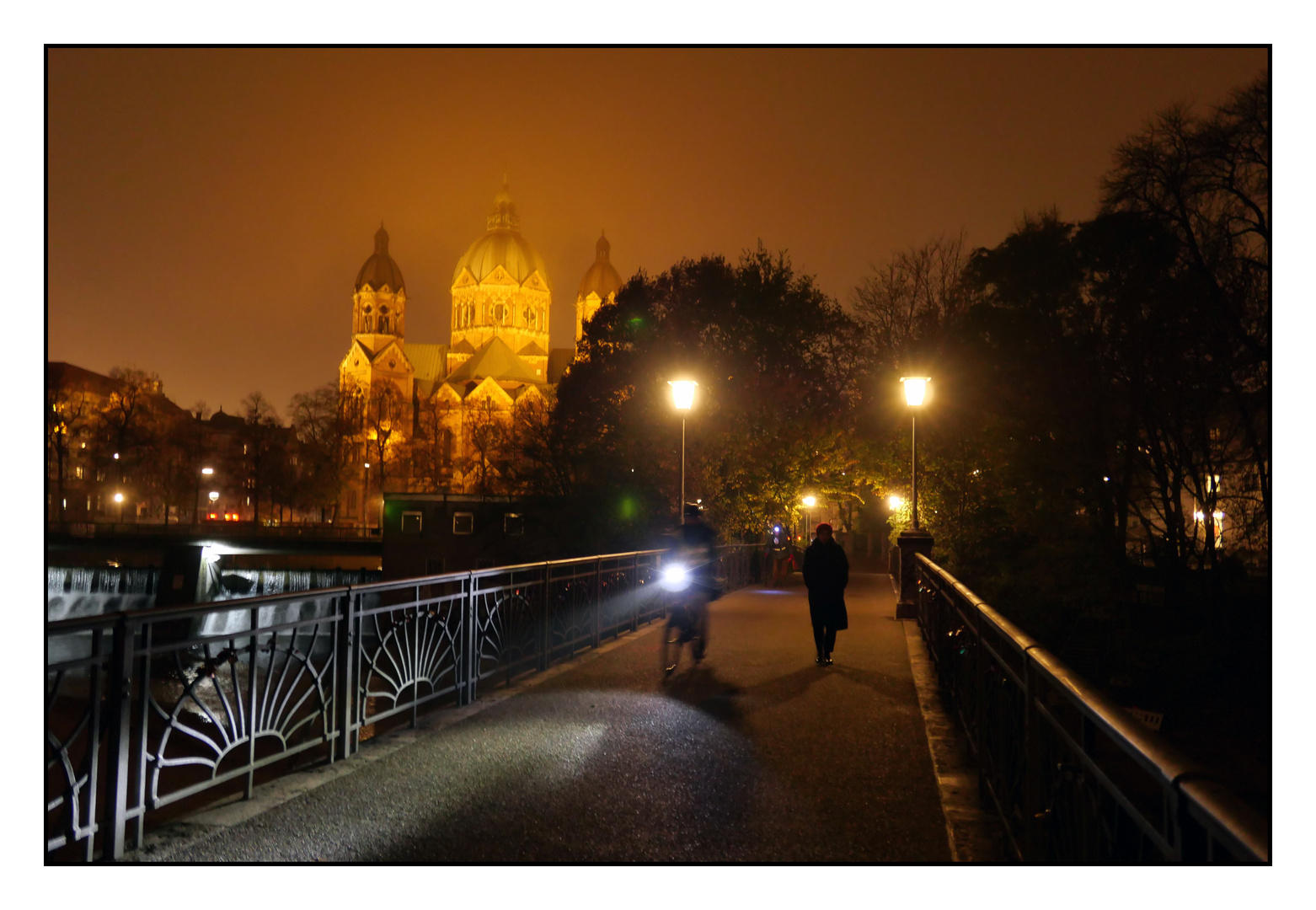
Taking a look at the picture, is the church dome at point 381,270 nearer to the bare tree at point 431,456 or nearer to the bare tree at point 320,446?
the bare tree at point 431,456

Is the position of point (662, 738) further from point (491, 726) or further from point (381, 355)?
point (381, 355)

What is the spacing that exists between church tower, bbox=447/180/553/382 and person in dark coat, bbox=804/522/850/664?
9809 cm

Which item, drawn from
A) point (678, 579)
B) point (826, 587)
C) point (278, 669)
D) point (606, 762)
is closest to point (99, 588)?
point (678, 579)

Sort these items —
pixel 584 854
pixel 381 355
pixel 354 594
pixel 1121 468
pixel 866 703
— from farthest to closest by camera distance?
pixel 381 355
pixel 1121 468
pixel 866 703
pixel 354 594
pixel 584 854

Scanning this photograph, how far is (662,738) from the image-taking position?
707 centimetres

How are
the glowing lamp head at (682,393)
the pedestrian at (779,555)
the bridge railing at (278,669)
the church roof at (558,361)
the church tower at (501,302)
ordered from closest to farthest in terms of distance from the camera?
the bridge railing at (278,669), the glowing lamp head at (682,393), the pedestrian at (779,555), the church tower at (501,302), the church roof at (558,361)

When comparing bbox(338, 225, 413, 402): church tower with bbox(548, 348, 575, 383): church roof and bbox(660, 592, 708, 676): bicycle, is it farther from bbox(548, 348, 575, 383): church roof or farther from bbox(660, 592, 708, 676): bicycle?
bbox(660, 592, 708, 676): bicycle

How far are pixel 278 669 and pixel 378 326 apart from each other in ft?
363

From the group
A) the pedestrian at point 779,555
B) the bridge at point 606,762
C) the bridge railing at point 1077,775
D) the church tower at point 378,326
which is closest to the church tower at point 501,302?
the church tower at point 378,326

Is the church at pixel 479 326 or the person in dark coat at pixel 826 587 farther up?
the church at pixel 479 326

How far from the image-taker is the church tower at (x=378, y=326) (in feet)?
362

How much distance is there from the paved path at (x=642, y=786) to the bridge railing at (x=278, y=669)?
417 millimetres

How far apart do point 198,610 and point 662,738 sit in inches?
127

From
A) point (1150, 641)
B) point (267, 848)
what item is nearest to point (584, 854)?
point (267, 848)
